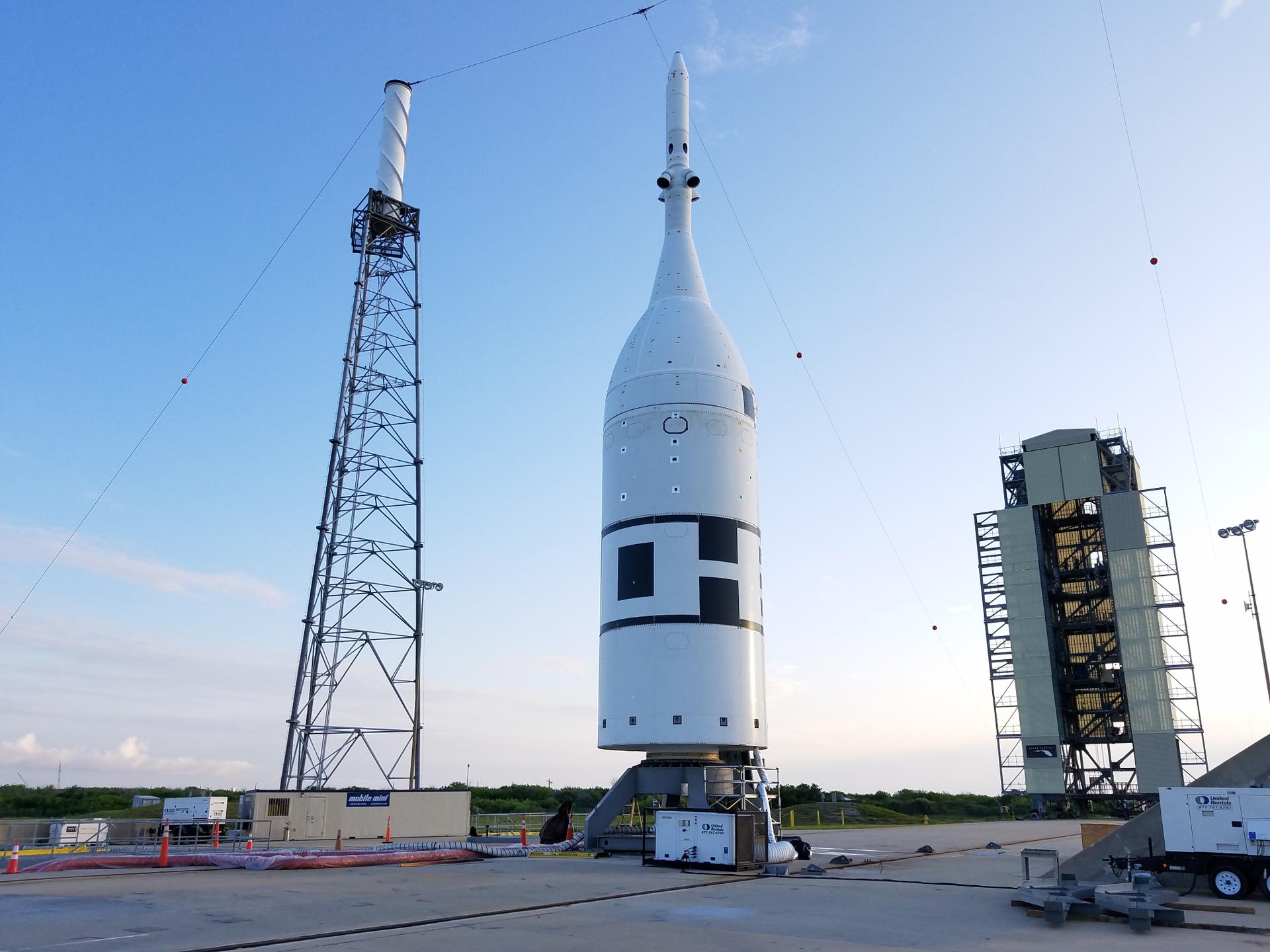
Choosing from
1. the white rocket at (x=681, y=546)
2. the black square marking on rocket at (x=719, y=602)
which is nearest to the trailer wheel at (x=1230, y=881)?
the white rocket at (x=681, y=546)

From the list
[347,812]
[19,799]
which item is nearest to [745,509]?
[347,812]

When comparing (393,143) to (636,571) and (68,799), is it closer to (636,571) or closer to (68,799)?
(636,571)

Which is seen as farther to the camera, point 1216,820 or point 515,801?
point 515,801

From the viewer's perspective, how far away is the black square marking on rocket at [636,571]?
25.6 meters

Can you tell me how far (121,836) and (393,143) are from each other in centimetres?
2675

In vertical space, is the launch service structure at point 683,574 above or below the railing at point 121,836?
above

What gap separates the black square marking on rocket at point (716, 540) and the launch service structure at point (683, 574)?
38 millimetres

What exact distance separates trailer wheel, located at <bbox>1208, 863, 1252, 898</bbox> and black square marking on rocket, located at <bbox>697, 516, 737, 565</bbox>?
1292 cm

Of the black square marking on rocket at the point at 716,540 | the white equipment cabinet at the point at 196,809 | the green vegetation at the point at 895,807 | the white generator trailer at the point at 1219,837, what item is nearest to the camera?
the white generator trailer at the point at 1219,837

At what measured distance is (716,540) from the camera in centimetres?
2586

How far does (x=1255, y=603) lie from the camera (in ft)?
93.7

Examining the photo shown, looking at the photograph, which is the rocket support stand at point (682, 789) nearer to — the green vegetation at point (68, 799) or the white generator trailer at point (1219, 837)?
the white generator trailer at point (1219, 837)

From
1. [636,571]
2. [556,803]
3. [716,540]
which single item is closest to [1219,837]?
[716,540]

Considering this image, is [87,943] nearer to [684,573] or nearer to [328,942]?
[328,942]
